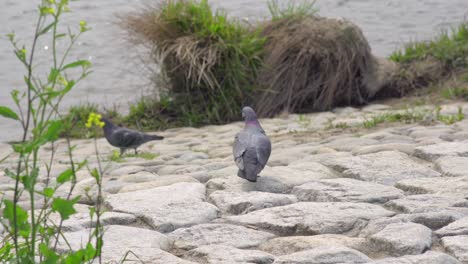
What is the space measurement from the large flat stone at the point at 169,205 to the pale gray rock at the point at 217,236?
0.47 feet

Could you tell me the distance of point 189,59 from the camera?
794 cm

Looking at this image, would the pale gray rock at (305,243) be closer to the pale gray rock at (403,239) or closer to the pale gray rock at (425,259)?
the pale gray rock at (403,239)

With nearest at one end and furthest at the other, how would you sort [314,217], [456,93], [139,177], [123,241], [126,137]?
1. [123,241]
2. [314,217]
3. [139,177]
4. [126,137]
5. [456,93]

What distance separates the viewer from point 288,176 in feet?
14.6

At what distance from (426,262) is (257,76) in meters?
5.55

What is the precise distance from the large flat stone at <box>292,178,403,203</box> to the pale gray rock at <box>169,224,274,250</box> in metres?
0.64

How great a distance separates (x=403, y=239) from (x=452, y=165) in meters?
1.52

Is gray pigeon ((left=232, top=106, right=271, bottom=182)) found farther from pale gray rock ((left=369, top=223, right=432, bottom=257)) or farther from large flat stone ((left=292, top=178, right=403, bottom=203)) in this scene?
pale gray rock ((left=369, top=223, right=432, bottom=257))

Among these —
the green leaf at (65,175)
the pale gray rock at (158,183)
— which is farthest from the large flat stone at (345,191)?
the green leaf at (65,175)

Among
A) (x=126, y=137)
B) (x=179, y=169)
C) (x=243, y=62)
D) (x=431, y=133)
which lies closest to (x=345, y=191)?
(x=179, y=169)

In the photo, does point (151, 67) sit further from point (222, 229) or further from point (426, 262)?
point (426, 262)

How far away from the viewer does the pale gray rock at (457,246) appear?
2.90 metres

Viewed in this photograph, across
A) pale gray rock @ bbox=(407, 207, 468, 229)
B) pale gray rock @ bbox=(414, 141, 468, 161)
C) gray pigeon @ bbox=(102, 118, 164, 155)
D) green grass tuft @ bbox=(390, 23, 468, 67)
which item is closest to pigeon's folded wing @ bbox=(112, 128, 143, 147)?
gray pigeon @ bbox=(102, 118, 164, 155)

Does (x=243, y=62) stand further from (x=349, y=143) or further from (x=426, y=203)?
(x=426, y=203)
